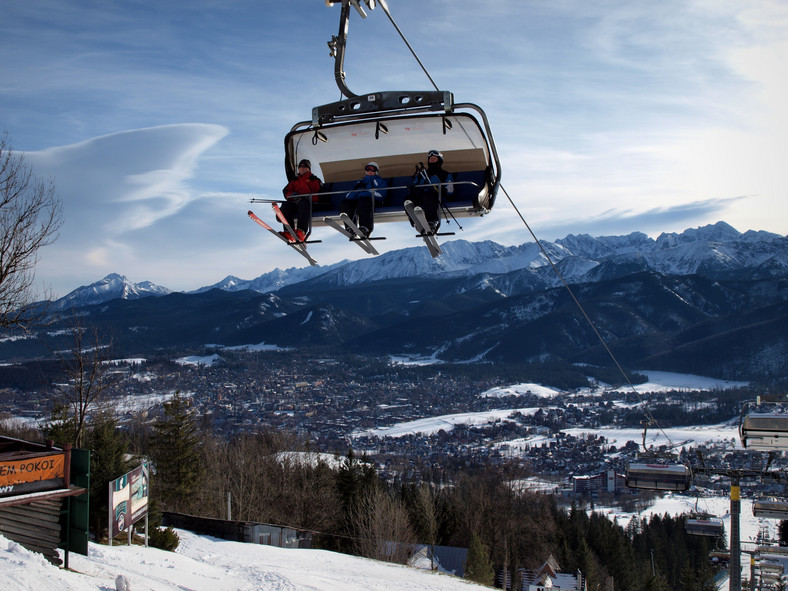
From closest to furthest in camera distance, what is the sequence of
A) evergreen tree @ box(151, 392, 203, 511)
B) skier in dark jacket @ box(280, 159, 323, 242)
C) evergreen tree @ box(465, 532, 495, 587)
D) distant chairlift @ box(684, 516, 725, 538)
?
skier in dark jacket @ box(280, 159, 323, 242)
distant chairlift @ box(684, 516, 725, 538)
evergreen tree @ box(465, 532, 495, 587)
evergreen tree @ box(151, 392, 203, 511)

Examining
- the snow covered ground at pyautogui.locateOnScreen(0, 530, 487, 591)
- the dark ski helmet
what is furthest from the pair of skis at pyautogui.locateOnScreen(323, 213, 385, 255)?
the snow covered ground at pyautogui.locateOnScreen(0, 530, 487, 591)

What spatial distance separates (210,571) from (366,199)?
903 centimetres

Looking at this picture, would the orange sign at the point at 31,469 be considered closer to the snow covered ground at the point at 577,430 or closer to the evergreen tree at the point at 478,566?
the evergreen tree at the point at 478,566

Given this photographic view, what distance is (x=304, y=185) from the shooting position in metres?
9.45

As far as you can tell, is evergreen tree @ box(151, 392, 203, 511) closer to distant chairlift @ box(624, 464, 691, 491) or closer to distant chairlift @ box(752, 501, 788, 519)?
distant chairlift @ box(624, 464, 691, 491)

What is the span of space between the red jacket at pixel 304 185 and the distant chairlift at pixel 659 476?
8027 millimetres

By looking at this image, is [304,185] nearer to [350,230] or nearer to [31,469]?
[350,230]

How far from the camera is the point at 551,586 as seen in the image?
122 feet

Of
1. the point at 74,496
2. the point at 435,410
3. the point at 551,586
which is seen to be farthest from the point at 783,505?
the point at 435,410

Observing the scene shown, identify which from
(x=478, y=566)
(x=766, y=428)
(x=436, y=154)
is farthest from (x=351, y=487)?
(x=436, y=154)

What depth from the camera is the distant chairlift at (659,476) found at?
12.6 metres

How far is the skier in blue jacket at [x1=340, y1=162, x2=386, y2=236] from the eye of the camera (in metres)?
9.23

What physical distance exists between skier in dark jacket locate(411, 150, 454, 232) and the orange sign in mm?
6457

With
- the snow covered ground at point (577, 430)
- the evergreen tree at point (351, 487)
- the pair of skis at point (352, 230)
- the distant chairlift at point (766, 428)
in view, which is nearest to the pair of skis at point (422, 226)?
the pair of skis at point (352, 230)
